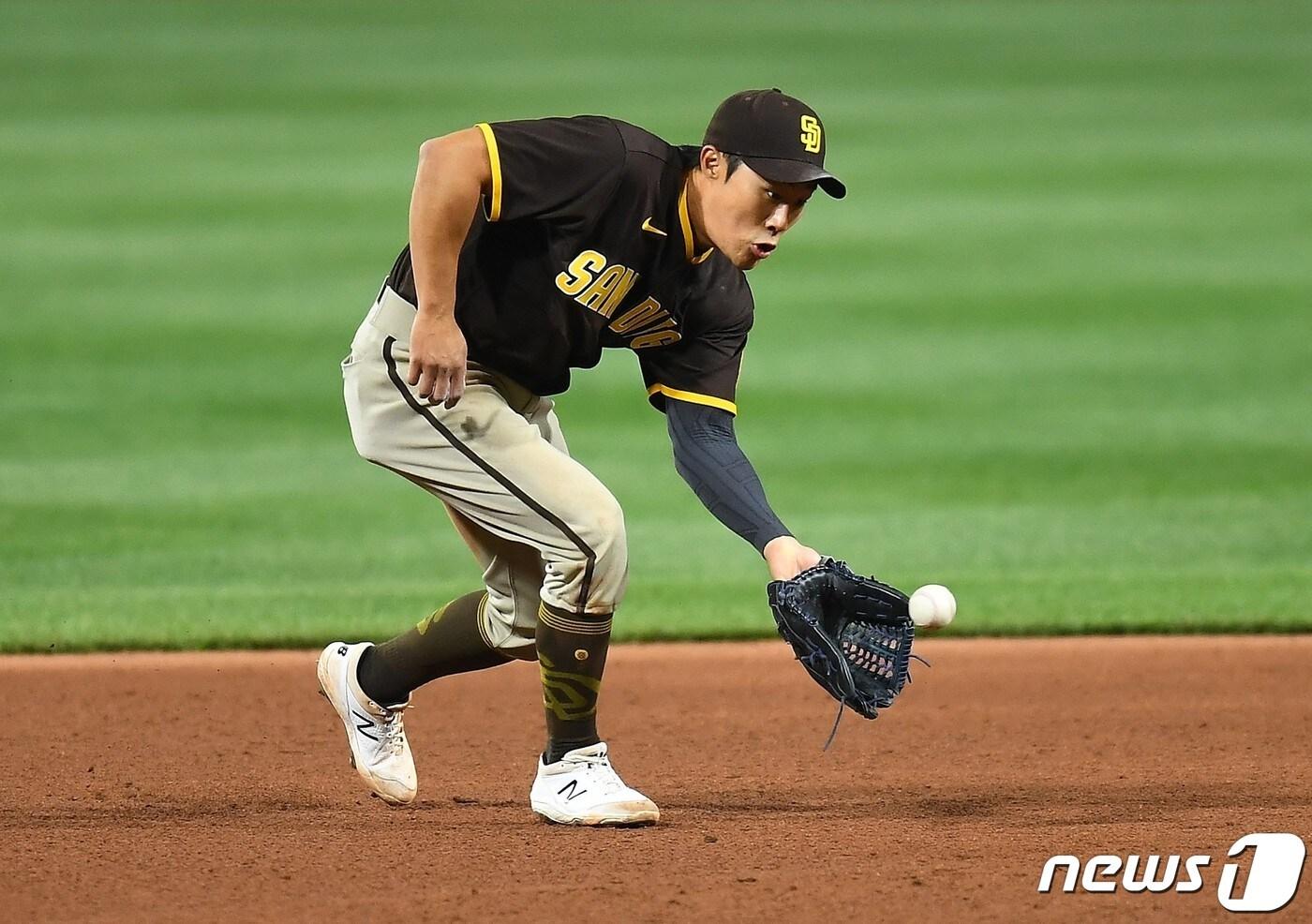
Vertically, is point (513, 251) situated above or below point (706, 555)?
above

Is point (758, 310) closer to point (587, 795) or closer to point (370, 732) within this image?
point (370, 732)

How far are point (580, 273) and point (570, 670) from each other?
929mm

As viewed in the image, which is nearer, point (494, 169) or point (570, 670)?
point (494, 169)

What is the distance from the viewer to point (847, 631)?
14.0ft

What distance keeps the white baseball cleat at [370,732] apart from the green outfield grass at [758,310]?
2198 mm

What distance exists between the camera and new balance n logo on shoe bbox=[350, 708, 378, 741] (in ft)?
15.2

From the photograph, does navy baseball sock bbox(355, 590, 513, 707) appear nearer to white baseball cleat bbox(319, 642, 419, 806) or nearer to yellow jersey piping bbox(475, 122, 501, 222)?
white baseball cleat bbox(319, 642, 419, 806)

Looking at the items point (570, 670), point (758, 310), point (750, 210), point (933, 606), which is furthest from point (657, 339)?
point (758, 310)

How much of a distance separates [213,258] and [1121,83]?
10.2m

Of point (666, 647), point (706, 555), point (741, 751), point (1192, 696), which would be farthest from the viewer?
point (706, 555)

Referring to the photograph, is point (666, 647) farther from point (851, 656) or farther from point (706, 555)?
point (851, 656)

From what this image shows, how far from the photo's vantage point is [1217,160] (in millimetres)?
16688

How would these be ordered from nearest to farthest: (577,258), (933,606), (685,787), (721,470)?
1. (933,606)
2. (577,258)
3. (721,470)
4. (685,787)

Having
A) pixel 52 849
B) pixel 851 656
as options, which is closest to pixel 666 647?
pixel 851 656
